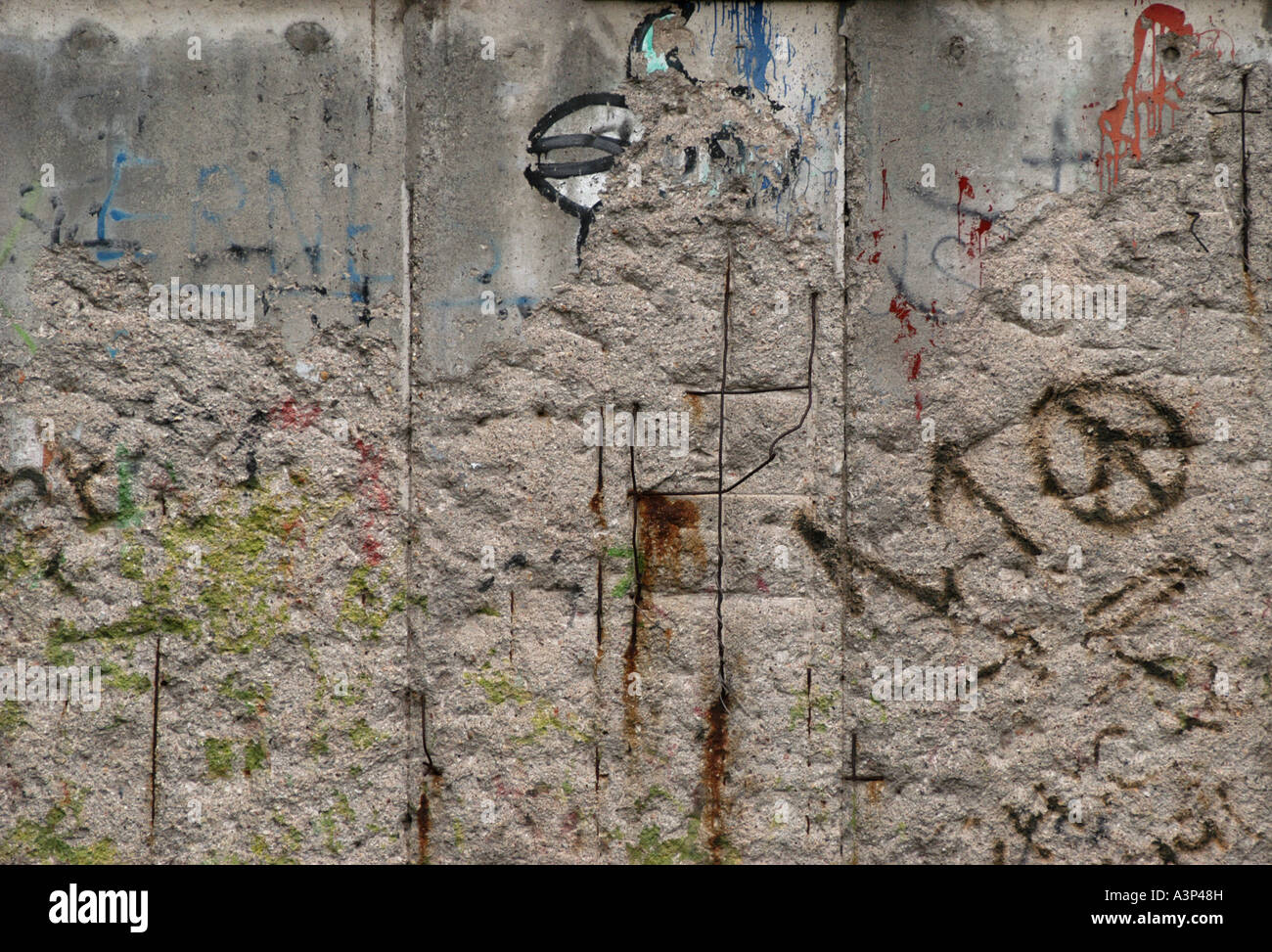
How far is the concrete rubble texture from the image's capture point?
2.28 m

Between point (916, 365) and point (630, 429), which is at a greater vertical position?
point (916, 365)

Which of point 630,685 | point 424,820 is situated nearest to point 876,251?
point 630,685

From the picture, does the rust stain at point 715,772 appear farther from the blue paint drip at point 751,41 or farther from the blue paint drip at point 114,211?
the blue paint drip at point 114,211

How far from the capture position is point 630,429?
2314 mm

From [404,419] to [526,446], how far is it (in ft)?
1.05

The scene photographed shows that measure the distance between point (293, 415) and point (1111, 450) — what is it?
81.3 inches

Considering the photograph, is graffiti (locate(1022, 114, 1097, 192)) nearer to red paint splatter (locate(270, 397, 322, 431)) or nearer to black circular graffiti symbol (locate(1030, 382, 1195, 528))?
black circular graffiti symbol (locate(1030, 382, 1195, 528))

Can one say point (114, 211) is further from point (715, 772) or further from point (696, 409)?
point (715, 772)

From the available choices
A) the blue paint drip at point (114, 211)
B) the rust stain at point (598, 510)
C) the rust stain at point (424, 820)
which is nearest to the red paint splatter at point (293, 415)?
the blue paint drip at point (114, 211)

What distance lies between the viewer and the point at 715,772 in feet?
7.64

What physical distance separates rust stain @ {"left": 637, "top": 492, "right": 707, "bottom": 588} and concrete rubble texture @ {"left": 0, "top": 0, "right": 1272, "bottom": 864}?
11mm

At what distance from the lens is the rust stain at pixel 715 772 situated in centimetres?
233

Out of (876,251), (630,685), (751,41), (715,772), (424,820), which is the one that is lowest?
(424,820)

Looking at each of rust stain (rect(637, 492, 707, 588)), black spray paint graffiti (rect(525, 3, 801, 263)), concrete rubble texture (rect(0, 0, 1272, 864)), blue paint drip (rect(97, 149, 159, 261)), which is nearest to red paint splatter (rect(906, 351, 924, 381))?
concrete rubble texture (rect(0, 0, 1272, 864))
